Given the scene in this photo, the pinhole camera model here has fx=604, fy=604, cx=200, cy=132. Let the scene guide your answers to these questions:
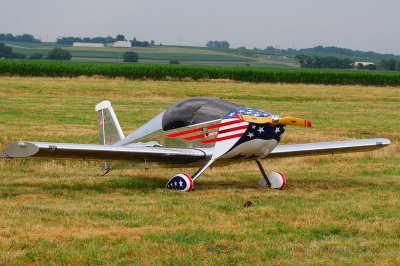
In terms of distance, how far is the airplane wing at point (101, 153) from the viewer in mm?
9508

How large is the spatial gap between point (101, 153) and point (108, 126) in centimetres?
319

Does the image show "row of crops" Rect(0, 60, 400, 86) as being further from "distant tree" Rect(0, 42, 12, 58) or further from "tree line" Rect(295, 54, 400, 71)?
"distant tree" Rect(0, 42, 12, 58)

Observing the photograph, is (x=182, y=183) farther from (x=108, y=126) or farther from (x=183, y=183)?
(x=108, y=126)

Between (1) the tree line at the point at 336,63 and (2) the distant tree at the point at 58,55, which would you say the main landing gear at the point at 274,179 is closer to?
(1) the tree line at the point at 336,63

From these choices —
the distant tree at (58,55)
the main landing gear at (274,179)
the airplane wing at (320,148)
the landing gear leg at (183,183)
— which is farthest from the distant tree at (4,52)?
the landing gear leg at (183,183)

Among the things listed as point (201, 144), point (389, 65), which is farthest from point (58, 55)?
point (201, 144)

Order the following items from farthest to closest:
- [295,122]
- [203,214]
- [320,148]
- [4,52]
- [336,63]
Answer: [4,52]
[336,63]
[320,148]
[295,122]
[203,214]

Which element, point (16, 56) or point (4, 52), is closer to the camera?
point (4, 52)

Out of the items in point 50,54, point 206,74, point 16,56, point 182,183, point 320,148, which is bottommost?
point 16,56

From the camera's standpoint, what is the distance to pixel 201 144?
11.5 metres

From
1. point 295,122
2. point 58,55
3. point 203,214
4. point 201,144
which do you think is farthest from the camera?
point 58,55

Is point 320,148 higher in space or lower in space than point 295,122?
lower

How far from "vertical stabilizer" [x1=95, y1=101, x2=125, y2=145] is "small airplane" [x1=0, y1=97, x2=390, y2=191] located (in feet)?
3.23

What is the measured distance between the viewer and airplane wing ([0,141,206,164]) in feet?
31.2
